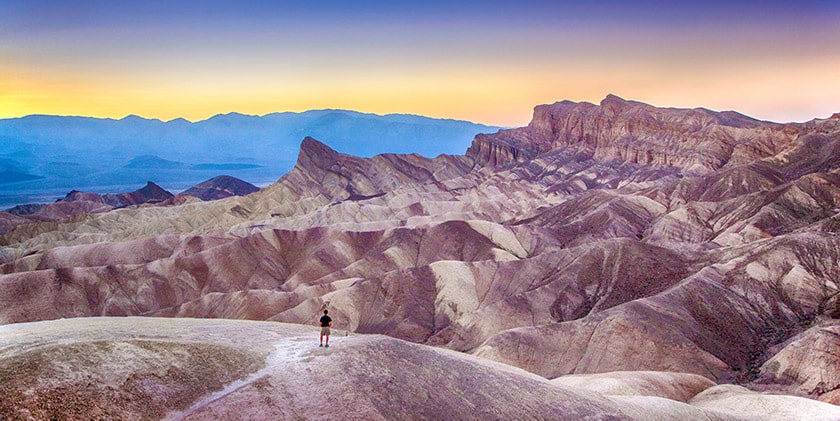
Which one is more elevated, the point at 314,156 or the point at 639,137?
the point at 639,137

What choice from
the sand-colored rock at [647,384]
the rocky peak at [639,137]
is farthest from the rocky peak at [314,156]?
the sand-colored rock at [647,384]

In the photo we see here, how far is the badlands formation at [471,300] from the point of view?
18.8 metres

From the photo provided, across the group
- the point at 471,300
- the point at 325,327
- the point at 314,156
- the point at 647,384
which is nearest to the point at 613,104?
the point at 314,156

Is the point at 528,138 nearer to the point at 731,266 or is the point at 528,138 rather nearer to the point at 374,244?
the point at 374,244

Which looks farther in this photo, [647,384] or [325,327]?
[647,384]

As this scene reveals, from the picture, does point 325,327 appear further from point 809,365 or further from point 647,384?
point 809,365

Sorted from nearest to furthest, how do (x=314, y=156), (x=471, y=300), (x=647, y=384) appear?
(x=647, y=384) → (x=471, y=300) → (x=314, y=156)

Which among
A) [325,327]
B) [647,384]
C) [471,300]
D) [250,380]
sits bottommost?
[471,300]

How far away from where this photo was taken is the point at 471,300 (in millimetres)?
60375

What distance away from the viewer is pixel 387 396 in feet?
63.4

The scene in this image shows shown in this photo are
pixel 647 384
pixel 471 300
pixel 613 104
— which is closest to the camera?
pixel 647 384

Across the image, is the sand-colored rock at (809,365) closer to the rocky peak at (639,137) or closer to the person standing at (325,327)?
the person standing at (325,327)

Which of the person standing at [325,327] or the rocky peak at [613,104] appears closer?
the person standing at [325,327]

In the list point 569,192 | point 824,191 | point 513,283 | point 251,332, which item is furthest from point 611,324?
point 569,192
